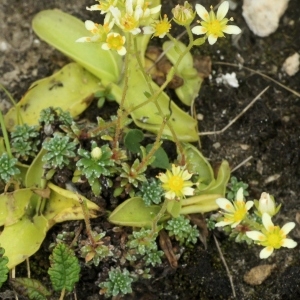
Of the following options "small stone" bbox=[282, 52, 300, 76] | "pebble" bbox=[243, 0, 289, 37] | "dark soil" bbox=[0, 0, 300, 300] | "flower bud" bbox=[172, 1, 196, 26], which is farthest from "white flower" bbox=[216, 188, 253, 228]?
"pebble" bbox=[243, 0, 289, 37]

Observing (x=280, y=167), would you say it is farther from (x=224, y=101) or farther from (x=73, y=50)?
(x=73, y=50)

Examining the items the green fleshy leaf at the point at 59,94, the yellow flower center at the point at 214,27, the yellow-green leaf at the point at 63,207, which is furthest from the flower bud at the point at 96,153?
the yellow flower center at the point at 214,27

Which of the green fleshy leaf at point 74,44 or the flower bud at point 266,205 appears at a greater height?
the green fleshy leaf at point 74,44

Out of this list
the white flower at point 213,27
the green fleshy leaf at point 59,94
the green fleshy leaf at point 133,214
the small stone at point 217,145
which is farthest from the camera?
the small stone at point 217,145

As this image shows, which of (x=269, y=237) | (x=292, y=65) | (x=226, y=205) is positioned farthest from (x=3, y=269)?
(x=292, y=65)

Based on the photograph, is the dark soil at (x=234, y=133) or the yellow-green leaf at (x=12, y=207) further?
the dark soil at (x=234, y=133)

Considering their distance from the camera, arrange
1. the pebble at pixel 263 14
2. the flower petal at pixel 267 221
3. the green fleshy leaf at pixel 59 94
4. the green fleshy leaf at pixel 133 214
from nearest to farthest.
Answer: the flower petal at pixel 267 221 → the green fleshy leaf at pixel 133 214 → the green fleshy leaf at pixel 59 94 → the pebble at pixel 263 14

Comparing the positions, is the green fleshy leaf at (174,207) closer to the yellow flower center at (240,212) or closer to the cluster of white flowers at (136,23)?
the yellow flower center at (240,212)
